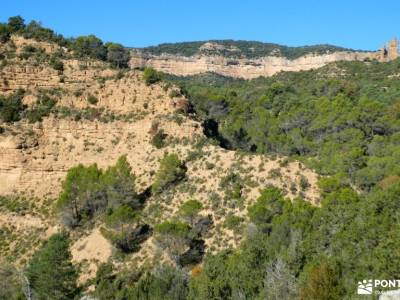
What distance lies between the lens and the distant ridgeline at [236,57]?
123375 mm

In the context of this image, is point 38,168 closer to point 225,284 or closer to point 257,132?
point 257,132

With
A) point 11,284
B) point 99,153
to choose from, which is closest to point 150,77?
point 99,153

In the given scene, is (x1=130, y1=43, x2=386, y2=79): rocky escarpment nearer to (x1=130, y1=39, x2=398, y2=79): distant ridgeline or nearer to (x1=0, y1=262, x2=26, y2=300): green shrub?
(x1=130, y1=39, x2=398, y2=79): distant ridgeline

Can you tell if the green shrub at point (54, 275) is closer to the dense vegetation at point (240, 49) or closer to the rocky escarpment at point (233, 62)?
the rocky escarpment at point (233, 62)

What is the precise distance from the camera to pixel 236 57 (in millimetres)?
136250

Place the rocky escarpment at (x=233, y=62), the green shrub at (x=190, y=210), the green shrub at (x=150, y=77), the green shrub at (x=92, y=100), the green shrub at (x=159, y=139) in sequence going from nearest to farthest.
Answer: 1. the green shrub at (x=190, y=210)
2. the green shrub at (x=159, y=139)
3. the green shrub at (x=92, y=100)
4. the green shrub at (x=150, y=77)
5. the rocky escarpment at (x=233, y=62)

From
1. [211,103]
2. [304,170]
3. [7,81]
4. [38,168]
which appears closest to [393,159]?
[304,170]

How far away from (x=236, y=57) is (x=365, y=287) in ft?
395

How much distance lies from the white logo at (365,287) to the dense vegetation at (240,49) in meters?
116

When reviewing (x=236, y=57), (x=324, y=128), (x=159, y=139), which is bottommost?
(x=324, y=128)

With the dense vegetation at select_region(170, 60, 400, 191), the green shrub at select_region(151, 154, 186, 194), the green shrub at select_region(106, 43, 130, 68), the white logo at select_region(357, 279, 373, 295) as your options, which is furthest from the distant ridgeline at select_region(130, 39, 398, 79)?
the white logo at select_region(357, 279, 373, 295)

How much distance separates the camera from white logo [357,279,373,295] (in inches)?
728

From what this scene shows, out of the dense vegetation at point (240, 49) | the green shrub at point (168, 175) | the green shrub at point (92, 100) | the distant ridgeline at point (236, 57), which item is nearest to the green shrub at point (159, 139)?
the green shrub at point (168, 175)

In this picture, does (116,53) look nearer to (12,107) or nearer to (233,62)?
(12,107)
